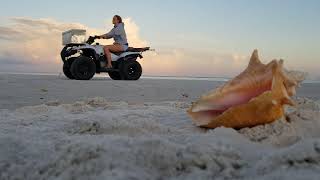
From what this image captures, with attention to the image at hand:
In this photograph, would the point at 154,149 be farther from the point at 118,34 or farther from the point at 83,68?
the point at 118,34

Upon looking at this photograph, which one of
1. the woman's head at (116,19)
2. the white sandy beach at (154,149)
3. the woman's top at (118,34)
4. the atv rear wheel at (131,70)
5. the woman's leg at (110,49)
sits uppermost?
the woman's head at (116,19)

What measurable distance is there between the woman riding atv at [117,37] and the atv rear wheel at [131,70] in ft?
1.17

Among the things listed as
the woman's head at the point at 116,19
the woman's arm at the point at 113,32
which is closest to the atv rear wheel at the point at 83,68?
the woman's arm at the point at 113,32

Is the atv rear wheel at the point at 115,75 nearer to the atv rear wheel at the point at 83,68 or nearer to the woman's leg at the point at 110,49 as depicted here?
the woman's leg at the point at 110,49

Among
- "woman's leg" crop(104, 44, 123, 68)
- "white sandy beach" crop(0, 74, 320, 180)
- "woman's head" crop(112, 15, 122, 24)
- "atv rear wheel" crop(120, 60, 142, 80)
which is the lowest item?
"white sandy beach" crop(0, 74, 320, 180)

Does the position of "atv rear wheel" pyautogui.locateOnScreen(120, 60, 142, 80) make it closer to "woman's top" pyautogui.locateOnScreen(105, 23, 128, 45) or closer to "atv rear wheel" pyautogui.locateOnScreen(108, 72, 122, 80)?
"atv rear wheel" pyautogui.locateOnScreen(108, 72, 122, 80)

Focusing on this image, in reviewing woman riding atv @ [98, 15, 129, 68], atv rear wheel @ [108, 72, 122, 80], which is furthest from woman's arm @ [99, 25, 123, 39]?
atv rear wheel @ [108, 72, 122, 80]

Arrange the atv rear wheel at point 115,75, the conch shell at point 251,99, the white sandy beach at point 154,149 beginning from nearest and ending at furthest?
the white sandy beach at point 154,149 < the conch shell at point 251,99 < the atv rear wheel at point 115,75

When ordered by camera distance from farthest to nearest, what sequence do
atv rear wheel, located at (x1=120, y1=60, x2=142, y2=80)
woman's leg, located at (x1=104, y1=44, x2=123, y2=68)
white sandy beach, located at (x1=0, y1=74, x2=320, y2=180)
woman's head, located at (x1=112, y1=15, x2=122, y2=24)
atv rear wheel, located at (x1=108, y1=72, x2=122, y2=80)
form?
atv rear wheel, located at (x1=108, y1=72, x2=122, y2=80) → atv rear wheel, located at (x1=120, y1=60, x2=142, y2=80) → woman's leg, located at (x1=104, y1=44, x2=123, y2=68) → woman's head, located at (x1=112, y1=15, x2=122, y2=24) → white sandy beach, located at (x1=0, y1=74, x2=320, y2=180)

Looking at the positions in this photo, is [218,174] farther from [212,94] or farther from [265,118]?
[212,94]

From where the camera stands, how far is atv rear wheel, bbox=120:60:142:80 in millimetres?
11281

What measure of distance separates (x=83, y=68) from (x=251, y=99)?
8.29 m

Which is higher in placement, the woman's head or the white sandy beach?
the woman's head

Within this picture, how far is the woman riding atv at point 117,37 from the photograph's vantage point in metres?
10.9
